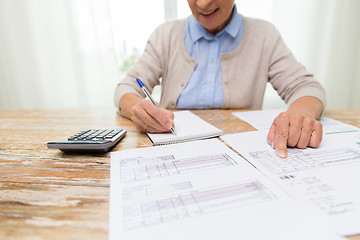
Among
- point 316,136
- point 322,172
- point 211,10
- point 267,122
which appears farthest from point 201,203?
point 211,10

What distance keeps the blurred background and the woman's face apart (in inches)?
29.3

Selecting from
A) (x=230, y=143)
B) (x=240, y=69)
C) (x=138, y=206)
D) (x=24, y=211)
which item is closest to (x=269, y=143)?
(x=230, y=143)

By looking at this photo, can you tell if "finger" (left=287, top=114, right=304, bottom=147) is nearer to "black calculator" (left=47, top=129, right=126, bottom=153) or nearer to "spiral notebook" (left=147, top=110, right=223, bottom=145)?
"spiral notebook" (left=147, top=110, right=223, bottom=145)

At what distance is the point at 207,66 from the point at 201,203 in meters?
0.82

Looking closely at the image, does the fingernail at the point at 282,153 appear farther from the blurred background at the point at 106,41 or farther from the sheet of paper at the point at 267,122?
the blurred background at the point at 106,41

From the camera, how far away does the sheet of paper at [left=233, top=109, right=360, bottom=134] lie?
2.06 feet

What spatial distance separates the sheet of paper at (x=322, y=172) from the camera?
286 millimetres

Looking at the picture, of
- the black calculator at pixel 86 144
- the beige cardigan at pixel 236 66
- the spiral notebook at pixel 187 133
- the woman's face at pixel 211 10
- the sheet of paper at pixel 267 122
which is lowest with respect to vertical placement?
the sheet of paper at pixel 267 122

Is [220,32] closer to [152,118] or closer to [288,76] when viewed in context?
[288,76]

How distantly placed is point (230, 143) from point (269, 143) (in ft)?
0.28

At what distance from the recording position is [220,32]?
3.40 feet

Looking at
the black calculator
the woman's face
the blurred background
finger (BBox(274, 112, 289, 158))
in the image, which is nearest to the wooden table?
Answer: the black calculator

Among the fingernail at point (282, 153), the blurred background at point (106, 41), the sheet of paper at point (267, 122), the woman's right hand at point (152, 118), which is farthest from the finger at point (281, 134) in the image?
the blurred background at point (106, 41)

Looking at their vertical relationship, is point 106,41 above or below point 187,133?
above
